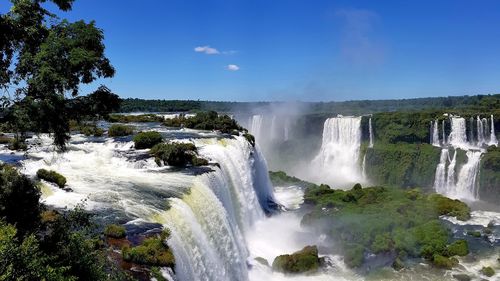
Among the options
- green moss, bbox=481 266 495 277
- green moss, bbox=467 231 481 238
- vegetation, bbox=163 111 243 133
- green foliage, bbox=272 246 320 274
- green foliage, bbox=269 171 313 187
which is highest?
vegetation, bbox=163 111 243 133

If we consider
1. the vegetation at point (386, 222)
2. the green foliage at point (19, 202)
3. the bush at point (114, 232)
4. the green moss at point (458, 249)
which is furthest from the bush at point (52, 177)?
the green moss at point (458, 249)

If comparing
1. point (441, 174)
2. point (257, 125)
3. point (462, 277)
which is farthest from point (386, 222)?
point (257, 125)

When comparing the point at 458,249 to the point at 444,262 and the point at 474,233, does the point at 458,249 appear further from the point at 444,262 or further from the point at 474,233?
the point at 474,233

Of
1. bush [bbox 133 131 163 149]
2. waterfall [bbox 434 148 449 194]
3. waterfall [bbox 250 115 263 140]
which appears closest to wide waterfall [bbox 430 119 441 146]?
waterfall [bbox 434 148 449 194]

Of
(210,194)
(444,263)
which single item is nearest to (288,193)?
(444,263)

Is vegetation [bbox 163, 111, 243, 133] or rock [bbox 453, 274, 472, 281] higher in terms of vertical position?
vegetation [bbox 163, 111, 243, 133]

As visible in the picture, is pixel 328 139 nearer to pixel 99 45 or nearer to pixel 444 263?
pixel 444 263

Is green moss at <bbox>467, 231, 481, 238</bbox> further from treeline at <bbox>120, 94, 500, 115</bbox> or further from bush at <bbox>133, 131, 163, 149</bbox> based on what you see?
treeline at <bbox>120, 94, 500, 115</bbox>
